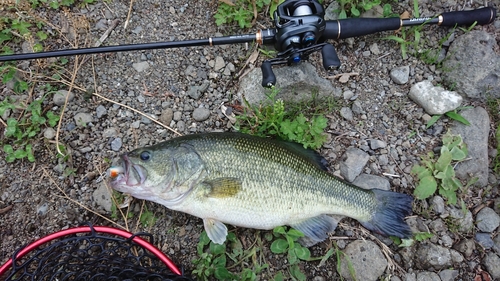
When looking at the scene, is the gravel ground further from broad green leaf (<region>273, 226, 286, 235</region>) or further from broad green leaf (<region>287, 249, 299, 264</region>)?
broad green leaf (<region>273, 226, 286, 235</region>)

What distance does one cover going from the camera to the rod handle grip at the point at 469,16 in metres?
3.81

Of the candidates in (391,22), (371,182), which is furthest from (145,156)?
(391,22)

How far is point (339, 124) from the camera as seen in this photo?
3.81 meters

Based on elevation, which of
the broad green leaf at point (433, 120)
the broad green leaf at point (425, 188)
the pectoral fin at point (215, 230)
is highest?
the broad green leaf at point (433, 120)

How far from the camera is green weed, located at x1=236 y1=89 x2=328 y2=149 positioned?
136 inches

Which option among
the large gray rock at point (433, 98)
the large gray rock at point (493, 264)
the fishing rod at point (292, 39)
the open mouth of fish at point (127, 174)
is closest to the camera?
the open mouth of fish at point (127, 174)

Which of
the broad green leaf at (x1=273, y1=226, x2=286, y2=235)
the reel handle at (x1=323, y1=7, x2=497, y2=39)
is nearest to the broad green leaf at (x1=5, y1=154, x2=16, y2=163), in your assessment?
the broad green leaf at (x1=273, y1=226, x2=286, y2=235)

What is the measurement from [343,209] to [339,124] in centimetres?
95

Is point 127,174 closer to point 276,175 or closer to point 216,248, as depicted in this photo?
point 216,248

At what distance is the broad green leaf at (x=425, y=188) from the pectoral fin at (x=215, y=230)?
187 cm

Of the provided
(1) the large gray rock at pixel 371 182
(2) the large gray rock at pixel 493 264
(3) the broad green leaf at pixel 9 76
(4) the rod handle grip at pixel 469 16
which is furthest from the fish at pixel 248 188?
(4) the rod handle grip at pixel 469 16

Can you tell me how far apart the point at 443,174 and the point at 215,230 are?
222 centimetres

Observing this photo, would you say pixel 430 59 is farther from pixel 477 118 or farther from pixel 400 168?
pixel 400 168

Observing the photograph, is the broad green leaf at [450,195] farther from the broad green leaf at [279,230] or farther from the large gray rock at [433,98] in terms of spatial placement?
the broad green leaf at [279,230]
